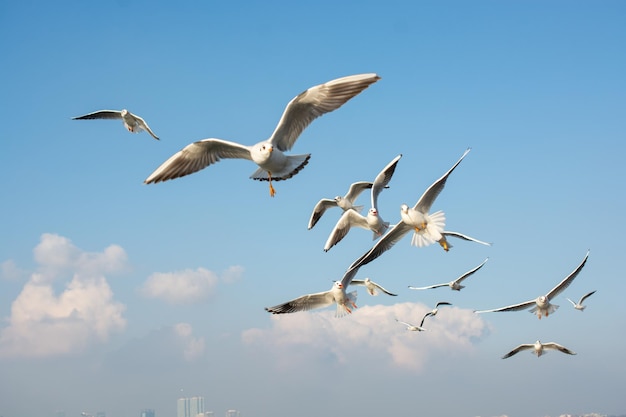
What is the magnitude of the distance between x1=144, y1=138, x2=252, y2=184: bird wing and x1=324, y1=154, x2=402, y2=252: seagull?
473 cm

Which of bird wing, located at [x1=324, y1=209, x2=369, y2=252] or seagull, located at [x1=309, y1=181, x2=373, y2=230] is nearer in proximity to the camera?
bird wing, located at [x1=324, y1=209, x2=369, y2=252]

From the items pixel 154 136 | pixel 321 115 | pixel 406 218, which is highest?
pixel 154 136

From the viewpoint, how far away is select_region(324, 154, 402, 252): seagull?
1912cm

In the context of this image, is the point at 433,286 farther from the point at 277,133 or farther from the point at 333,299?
the point at 277,133

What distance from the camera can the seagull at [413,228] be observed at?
1692cm

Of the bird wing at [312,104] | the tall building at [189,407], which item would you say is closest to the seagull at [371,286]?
the bird wing at [312,104]

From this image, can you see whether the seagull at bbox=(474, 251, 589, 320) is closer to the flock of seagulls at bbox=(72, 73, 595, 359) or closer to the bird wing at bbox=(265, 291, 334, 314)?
the flock of seagulls at bbox=(72, 73, 595, 359)

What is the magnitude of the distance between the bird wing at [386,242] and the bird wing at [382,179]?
1.34 m

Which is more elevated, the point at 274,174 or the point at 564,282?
the point at 274,174

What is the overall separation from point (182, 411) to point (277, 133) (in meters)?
173

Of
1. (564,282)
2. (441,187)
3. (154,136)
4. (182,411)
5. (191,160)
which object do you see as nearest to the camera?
(191,160)

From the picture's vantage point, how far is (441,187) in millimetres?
17016

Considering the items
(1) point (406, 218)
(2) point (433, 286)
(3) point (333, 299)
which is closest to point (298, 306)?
(3) point (333, 299)

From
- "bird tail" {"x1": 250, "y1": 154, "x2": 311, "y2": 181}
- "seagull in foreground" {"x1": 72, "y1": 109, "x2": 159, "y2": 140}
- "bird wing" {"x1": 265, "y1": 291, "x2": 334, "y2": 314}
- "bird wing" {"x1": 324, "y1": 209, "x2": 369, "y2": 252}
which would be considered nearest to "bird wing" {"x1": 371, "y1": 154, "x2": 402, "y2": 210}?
"bird wing" {"x1": 324, "y1": 209, "x2": 369, "y2": 252}
